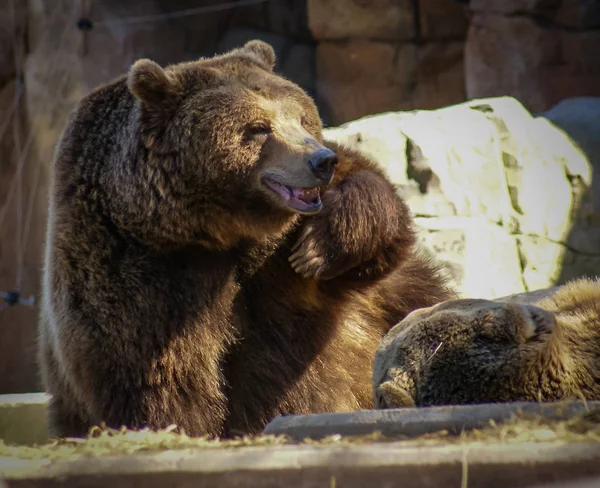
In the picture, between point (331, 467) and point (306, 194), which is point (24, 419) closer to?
point (306, 194)

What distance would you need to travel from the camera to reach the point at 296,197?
396 centimetres

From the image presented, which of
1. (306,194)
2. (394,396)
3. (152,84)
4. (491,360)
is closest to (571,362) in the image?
(491,360)

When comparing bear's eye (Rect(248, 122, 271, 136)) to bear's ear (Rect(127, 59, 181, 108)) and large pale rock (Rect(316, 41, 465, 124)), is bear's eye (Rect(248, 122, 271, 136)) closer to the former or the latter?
bear's ear (Rect(127, 59, 181, 108))

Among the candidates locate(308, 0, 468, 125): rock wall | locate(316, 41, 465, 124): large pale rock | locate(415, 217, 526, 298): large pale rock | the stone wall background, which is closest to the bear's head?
locate(415, 217, 526, 298): large pale rock

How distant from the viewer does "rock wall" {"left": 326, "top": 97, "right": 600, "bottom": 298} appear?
7.09m

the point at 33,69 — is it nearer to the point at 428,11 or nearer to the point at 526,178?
the point at 428,11

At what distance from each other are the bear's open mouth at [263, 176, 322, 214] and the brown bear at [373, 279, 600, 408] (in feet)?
3.38

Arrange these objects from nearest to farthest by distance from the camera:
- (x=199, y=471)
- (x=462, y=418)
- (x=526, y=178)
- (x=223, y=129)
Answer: (x=199, y=471) → (x=462, y=418) → (x=223, y=129) → (x=526, y=178)

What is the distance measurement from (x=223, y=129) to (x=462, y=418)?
192 cm

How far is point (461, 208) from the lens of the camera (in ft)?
24.1

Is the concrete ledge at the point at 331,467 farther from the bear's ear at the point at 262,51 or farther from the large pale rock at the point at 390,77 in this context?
the large pale rock at the point at 390,77

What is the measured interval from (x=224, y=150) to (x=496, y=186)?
4.06m

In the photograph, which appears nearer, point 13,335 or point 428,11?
point 13,335

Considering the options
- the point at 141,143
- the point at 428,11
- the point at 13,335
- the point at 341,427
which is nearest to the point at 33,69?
the point at 13,335
